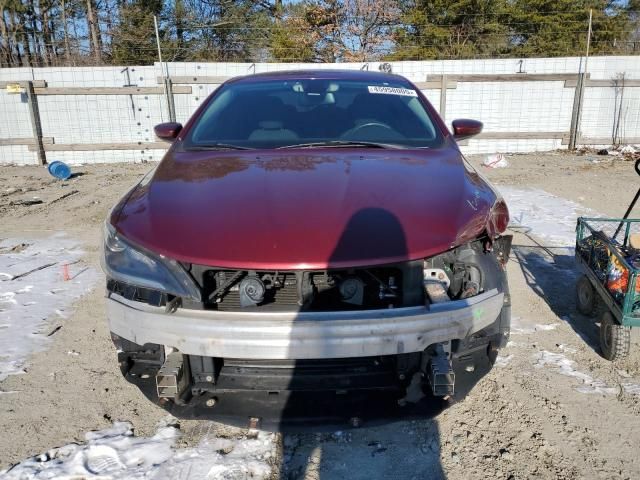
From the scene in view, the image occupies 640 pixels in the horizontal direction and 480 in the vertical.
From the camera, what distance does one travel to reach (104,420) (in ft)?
7.80

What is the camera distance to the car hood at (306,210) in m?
1.76

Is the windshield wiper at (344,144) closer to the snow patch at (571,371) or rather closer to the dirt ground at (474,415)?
the dirt ground at (474,415)

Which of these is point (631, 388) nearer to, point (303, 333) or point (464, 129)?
point (464, 129)

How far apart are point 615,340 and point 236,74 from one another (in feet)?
34.5

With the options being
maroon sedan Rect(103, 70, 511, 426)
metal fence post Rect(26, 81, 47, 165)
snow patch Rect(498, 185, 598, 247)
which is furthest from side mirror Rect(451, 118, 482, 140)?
metal fence post Rect(26, 81, 47, 165)

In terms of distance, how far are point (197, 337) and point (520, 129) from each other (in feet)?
39.0

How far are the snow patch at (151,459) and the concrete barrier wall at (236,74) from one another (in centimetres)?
1010

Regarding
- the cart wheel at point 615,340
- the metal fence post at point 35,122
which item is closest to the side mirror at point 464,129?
the cart wheel at point 615,340

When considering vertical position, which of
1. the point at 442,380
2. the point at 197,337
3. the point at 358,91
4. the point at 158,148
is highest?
the point at 358,91

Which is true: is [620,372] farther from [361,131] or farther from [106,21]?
[106,21]

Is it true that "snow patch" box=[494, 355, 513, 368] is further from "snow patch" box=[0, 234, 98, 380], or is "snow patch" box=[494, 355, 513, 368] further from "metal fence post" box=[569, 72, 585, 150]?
"metal fence post" box=[569, 72, 585, 150]

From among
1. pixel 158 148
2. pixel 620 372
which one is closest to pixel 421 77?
pixel 158 148

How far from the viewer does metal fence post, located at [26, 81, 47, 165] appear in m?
10.7

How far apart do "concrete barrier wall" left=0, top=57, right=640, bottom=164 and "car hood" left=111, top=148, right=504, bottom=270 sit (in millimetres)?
9648
